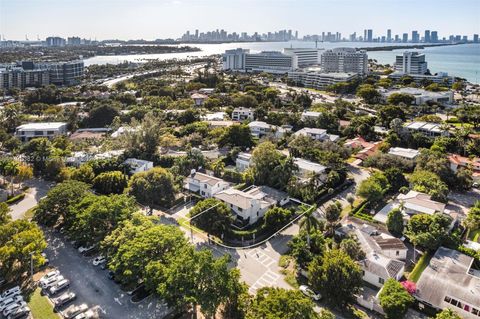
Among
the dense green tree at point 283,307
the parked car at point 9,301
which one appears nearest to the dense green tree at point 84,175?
the parked car at point 9,301

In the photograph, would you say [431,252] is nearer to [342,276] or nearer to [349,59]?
[342,276]

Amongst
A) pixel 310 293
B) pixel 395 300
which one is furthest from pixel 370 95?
pixel 395 300

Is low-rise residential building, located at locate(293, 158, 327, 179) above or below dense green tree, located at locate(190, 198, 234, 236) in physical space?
above

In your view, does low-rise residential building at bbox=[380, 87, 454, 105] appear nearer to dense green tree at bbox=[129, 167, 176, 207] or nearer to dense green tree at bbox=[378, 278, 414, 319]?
dense green tree at bbox=[129, 167, 176, 207]

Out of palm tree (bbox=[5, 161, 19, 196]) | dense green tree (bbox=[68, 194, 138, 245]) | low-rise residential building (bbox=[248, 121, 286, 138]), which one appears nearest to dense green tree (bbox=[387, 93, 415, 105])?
low-rise residential building (bbox=[248, 121, 286, 138])

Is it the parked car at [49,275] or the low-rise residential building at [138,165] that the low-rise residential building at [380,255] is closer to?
the parked car at [49,275]
